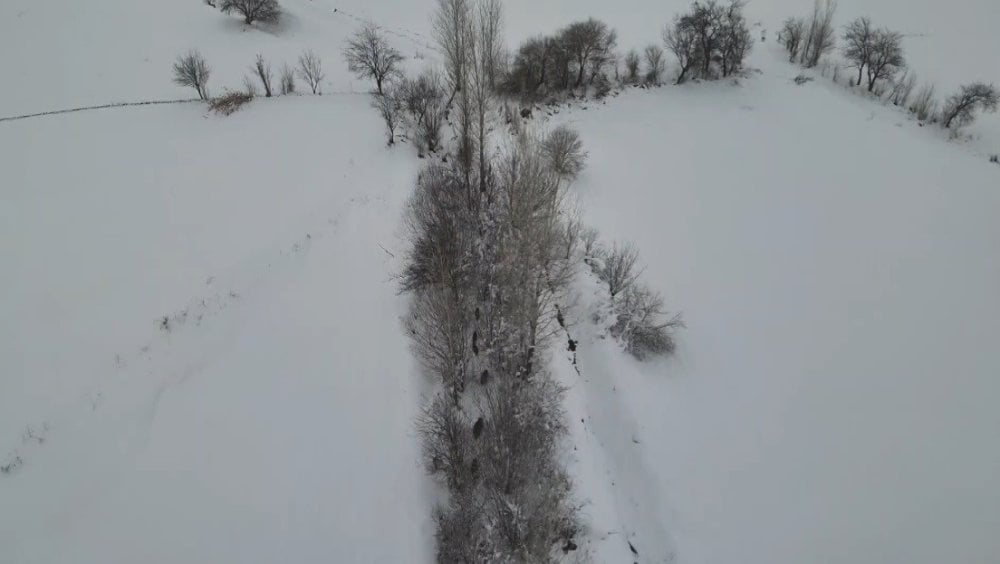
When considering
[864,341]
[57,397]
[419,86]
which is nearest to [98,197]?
[57,397]

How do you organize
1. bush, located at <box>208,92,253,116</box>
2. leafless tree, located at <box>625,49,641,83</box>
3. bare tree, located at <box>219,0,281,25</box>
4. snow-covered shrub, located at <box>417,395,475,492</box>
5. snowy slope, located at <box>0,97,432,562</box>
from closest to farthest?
snowy slope, located at <box>0,97,432,562</box>, snow-covered shrub, located at <box>417,395,475,492</box>, bush, located at <box>208,92,253,116</box>, leafless tree, located at <box>625,49,641,83</box>, bare tree, located at <box>219,0,281,25</box>

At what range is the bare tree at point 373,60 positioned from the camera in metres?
28.5

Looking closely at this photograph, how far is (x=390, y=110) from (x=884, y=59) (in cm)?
3001

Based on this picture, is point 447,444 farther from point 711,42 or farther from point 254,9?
point 254,9

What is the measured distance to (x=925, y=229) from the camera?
18.7 m

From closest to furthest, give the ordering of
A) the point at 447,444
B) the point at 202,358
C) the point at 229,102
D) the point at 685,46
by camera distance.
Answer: the point at 447,444
the point at 202,358
the point at 229,102
the point at 685,46

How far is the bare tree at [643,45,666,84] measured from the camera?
101ft

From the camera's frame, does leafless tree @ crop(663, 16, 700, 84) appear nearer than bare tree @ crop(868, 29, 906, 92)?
No

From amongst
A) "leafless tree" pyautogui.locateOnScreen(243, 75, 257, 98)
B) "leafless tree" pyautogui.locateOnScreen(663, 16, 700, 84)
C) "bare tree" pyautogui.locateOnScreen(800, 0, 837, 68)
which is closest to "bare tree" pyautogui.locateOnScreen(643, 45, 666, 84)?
"leafless tree" pyautogui.locateOnScreen(663, 16, 700, 84)

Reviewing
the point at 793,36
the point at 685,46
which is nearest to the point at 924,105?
the point at 793,36

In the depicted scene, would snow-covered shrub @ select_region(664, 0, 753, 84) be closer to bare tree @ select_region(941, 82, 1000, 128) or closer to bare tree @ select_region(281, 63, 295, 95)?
bare tree @ select_region(941, 82, 1000, 128)

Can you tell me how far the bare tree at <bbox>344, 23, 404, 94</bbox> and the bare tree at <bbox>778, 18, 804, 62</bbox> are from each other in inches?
1065

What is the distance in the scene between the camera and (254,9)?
107 ft

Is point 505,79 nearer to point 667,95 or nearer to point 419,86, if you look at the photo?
point 419,86
